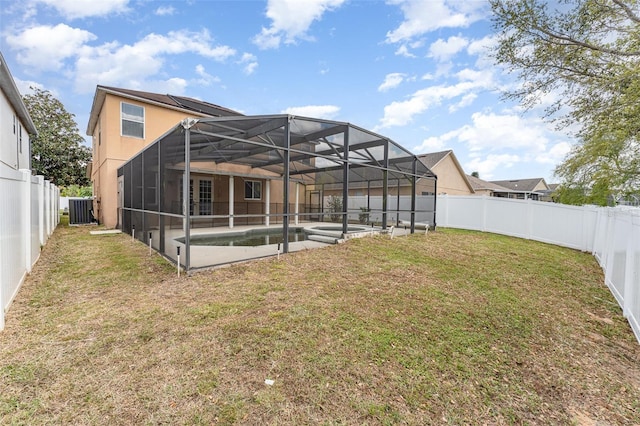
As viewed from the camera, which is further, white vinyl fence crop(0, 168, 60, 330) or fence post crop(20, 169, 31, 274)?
fence post crop(20, 169, 31, 274)

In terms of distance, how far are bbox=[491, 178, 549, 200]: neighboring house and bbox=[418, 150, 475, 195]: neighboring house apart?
9.83 metres

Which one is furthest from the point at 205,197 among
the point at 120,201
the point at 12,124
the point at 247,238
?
the point at 12,124

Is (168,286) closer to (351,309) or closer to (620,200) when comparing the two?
(351,309)

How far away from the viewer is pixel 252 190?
50.9 ft

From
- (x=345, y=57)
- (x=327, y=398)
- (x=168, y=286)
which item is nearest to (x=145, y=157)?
(x=168, y=286)

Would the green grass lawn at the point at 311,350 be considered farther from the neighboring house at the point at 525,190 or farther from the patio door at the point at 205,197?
the neighboring house at the point at 525,190

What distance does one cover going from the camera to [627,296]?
404cm

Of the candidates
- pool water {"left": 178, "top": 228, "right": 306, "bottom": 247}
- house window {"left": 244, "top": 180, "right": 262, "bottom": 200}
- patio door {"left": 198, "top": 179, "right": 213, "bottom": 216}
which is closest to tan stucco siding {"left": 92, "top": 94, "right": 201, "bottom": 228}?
patio door {"left": 198, "top": 179, "right": 213, "bottom": 216}

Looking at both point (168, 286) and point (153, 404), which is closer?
point (153, 404)

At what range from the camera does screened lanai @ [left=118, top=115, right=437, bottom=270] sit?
614cm

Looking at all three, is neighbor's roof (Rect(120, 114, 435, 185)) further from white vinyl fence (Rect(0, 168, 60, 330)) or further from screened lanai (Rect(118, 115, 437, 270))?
white vinyl fence (Rect(0, 168, 60, 330))

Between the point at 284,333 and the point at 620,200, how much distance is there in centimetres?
2121

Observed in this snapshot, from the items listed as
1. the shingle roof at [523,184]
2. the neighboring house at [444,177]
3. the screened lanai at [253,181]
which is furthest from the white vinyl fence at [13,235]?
the shingle roof at [523,184]

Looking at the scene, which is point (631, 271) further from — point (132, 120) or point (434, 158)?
point (434, 158)
